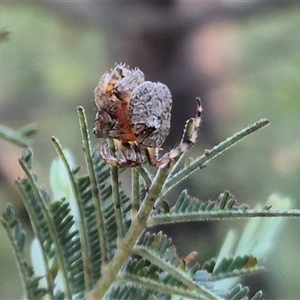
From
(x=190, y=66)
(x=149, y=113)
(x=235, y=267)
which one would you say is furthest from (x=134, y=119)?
(x=190, y=66)

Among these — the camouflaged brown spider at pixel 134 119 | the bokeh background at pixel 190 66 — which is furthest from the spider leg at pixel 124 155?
the bokeh background at pixel 190 66

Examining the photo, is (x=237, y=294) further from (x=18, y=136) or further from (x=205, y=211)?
(x=18, y=136)

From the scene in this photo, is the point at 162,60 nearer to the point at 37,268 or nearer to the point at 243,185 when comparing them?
the point at 243,185

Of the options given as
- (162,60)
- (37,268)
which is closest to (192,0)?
(162,60)

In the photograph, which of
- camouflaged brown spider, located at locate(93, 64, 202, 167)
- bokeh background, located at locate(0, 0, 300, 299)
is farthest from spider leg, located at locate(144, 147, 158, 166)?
bokeh background, located at locate(0, 0, 300, 299)

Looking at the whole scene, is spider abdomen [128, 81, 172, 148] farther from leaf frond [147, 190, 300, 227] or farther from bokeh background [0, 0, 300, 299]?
bokeh background [0, 0, 300, 299]
